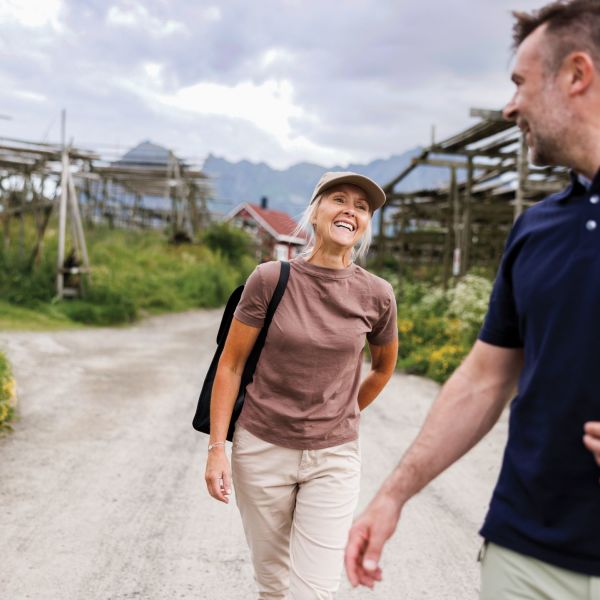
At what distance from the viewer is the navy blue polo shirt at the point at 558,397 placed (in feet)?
5.11

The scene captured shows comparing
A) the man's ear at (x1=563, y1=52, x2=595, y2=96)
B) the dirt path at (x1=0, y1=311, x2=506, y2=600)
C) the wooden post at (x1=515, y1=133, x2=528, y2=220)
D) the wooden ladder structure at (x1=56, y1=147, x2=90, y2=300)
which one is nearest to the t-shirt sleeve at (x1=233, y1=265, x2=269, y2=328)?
the man's ear at (x1=563, y1=52, x2=595, y2=96)

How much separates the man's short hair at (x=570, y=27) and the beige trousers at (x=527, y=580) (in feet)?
3.30

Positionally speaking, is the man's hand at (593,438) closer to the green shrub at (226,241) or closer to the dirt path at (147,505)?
the dirt path at (147,505)

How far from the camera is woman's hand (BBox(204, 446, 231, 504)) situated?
9.36 feet

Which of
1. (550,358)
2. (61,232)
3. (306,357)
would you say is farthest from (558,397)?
(61,232)

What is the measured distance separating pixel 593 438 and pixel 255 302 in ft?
4.98

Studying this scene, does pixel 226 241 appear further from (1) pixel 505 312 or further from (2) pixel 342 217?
(1) pixel 505 312

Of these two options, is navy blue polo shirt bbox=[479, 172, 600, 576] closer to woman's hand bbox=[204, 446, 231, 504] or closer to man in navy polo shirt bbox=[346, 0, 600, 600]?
man in navy polo shirt bbox=[346, 0, 600, 600]

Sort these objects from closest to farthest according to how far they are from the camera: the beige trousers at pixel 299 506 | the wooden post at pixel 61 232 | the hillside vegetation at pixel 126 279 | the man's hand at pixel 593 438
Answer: the man's hand at pixel 593 438 < the beige trousers at pixel 299 506 < the hillside vegetation at pixel 126 279 < the wooden post at pixel 61 232

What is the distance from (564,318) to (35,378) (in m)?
9.10

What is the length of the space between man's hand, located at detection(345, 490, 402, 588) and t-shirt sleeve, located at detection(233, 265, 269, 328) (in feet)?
3.90

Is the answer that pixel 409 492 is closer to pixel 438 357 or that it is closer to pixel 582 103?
pixel 582 103

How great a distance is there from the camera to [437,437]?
1.84 meters

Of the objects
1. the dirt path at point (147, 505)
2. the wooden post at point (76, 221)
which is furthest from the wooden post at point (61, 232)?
the dirt path at point (147, 505)
